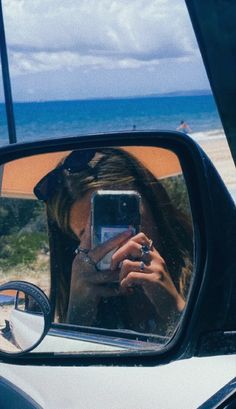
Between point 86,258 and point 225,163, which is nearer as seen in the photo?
point 86,258

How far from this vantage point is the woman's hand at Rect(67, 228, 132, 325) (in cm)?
167

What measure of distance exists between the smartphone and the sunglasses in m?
0.07

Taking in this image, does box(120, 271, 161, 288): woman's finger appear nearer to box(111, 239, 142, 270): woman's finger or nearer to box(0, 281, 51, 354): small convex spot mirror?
box(111, 239, 142, 270): woman's finger

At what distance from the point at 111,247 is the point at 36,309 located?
216 mm

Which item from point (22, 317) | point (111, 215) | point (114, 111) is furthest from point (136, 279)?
point (114, 111)

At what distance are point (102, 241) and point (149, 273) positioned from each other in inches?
4.6

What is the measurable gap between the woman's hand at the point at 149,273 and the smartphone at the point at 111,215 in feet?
0.09

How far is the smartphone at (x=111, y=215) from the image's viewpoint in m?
1.65

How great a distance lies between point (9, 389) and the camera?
1.99 m

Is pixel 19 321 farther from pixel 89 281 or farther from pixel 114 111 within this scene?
pixel 114 111

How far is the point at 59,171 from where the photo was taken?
1.71 m

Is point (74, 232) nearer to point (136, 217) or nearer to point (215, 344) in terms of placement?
point (136, 217)

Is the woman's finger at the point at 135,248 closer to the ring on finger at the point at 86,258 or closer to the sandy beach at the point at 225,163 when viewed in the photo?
the ring on finger at the point at 86,258

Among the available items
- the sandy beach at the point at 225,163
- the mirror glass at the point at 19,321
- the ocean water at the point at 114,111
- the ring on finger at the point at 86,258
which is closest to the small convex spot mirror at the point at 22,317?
the mirror glass at the point at 19,321
